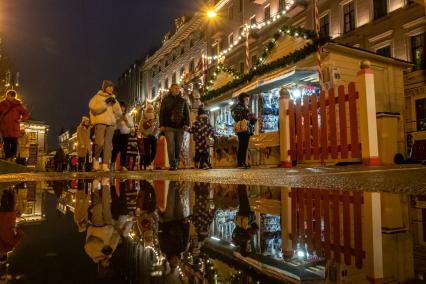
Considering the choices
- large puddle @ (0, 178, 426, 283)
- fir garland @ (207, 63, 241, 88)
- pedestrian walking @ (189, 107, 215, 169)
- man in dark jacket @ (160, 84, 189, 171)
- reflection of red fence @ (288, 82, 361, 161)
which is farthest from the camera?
fir garland @ (207, 63, 241, 88)

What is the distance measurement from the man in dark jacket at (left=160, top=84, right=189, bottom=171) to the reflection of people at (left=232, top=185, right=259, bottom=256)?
18.8 feet

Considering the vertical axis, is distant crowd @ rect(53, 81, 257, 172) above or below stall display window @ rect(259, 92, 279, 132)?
below

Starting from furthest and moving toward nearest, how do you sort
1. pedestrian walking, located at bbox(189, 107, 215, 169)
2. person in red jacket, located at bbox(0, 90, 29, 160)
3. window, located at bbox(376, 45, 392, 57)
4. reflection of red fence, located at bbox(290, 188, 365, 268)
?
window, located at bbox(376, 45, 392, 57)
pedestrian walking, located at bbox(189, 107, 215, 169)
person in red jacket, located at bbox(0, 90, 29, 160)
reflection of red fence, located at bbox(290, 188, 365, 268)

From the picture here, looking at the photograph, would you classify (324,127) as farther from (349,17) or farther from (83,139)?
(349,17)

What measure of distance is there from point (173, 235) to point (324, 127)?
20.3 feet

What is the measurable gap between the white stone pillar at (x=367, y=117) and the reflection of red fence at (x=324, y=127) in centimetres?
15

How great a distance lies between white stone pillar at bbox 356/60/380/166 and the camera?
20.9 ft

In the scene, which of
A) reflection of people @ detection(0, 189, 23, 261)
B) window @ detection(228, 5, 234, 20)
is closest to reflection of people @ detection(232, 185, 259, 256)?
reflection of people @ detection(0, 189, 23, 261)

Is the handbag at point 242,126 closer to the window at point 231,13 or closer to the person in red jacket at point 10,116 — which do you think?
the person in red jacket at point 10,116

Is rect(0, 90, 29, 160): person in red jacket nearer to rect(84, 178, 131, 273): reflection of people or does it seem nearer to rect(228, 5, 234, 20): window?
rect(84, 178, 131, 273): reflection of people

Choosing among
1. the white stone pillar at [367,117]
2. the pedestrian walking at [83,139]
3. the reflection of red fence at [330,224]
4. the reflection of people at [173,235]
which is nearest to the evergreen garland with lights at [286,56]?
the white stone pillar at [367,117]

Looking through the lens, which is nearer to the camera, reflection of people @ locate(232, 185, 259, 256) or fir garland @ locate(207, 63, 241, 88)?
reflection of people @ locate(232, 185, 259, 256)

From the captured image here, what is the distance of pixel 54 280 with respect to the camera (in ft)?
2.39

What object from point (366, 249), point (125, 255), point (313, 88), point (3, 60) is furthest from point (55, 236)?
point (3, 60)
